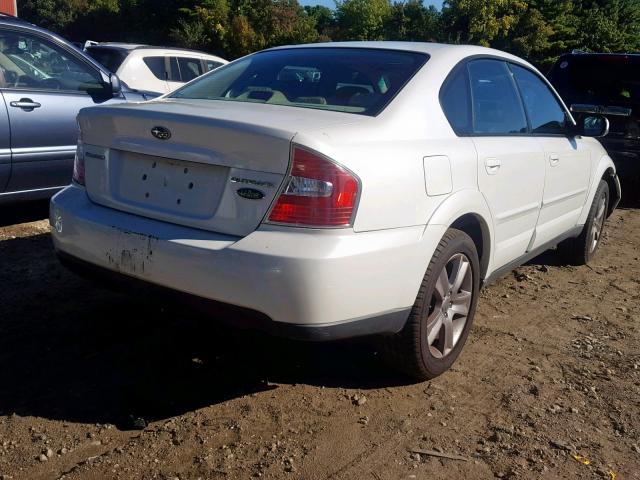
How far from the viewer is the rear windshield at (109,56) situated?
32.6 ft

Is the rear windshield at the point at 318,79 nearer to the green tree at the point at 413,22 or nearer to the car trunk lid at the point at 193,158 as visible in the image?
the car trunk lid at the point at 193,158

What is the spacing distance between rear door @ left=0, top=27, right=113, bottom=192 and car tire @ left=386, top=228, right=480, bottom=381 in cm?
349

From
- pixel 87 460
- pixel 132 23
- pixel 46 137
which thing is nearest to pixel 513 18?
pixel 132 23

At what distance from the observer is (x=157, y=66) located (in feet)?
34.9

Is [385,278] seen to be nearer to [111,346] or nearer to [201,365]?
[201,365]

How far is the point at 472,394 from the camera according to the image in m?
3.27

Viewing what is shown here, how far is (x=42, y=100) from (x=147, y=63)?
5.46 meters

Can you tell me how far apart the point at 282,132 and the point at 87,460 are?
1472 mm

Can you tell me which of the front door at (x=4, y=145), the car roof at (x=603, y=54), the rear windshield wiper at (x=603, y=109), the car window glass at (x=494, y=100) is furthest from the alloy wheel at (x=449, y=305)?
→ the car roof at (x=603, y=54)

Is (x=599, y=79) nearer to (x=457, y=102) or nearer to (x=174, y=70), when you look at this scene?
(x=457, y=102)

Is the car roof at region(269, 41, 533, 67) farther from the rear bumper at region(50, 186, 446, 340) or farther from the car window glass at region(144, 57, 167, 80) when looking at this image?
the car window glass at region(144, 57, 167, 80)

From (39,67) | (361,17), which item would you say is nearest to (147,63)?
(39,67)

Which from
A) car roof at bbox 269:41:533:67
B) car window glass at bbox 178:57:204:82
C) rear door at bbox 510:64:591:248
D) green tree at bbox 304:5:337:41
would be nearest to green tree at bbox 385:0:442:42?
green tree at bbox 304:5:337:41

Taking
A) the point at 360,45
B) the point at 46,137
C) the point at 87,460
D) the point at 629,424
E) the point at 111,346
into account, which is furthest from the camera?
the point at 46,137
